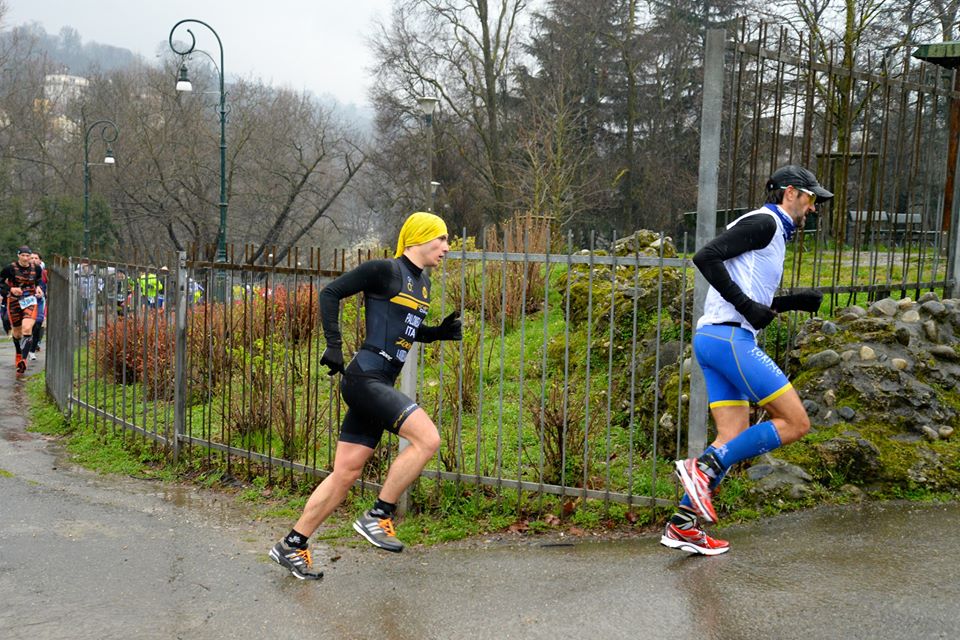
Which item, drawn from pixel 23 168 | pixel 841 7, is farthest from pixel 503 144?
pixel 23 168

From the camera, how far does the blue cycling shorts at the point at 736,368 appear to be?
4500mm

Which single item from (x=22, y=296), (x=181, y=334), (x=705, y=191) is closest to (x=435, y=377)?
(x=181, y=334)

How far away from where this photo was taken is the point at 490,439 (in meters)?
7.20

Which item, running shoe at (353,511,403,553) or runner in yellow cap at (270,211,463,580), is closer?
runner in yellow cap at (270,211,463,580)

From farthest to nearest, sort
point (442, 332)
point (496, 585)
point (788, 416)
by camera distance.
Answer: point (442, 332)
point (496, 585)
point (788, 416)

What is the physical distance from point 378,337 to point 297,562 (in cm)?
120

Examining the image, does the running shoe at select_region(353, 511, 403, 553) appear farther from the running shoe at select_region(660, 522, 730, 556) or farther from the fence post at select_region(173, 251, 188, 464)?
the fence post at select_region(173, 251, 188, 464)

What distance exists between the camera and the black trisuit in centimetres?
457

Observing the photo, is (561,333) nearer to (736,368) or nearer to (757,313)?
(736,368)

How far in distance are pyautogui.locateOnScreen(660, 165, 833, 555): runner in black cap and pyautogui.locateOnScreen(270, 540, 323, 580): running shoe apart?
1823 mm

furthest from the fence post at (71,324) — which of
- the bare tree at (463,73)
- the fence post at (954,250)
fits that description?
the bare tree at (463,73)

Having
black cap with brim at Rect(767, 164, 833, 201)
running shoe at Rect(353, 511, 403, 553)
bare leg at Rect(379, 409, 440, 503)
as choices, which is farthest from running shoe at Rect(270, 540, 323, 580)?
black cap with brim at Rect(767, 164, 833, 201)

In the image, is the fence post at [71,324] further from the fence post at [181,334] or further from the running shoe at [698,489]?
the running shoe at [698,489]

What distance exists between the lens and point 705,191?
5312 millimetres
